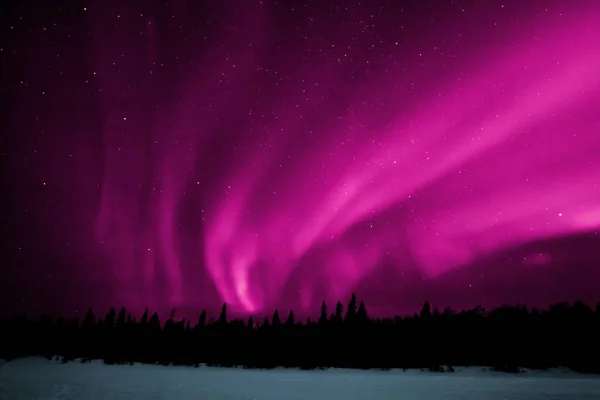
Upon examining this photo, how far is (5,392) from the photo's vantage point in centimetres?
2481

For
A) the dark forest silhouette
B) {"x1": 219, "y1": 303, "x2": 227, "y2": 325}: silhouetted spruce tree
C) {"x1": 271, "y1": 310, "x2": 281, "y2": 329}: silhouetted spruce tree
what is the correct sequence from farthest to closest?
{"x1": 219, "y1": 303, "x2": 227, "y2": 325}: silhouetted spruce tree → {"x1": 271, "y1": 310, "x2": 281, "y2": 329}: silhouetted spruce tree → the dark forest silhouette

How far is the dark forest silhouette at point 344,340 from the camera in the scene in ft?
238

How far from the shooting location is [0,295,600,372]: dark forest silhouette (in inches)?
2852

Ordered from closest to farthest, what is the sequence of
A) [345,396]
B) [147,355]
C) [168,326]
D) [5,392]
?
[5,392]
[345,396]
[147,355]
[168,326]

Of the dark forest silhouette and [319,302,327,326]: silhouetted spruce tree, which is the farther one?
[319,302,327,326]: silhouetted spruce tree

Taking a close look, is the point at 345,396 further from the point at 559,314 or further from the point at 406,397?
the point at 559,314

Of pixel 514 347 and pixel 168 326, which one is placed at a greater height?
pixel 168 326

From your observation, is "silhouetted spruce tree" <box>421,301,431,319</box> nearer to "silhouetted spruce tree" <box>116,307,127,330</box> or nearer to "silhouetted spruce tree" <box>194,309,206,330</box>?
"silhouetted spruce tree" <box>194,309,206,330</box>

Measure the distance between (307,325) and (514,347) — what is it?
43.6m

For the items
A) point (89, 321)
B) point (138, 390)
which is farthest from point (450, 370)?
point (89, 321)

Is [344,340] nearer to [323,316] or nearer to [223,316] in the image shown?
[323,316]

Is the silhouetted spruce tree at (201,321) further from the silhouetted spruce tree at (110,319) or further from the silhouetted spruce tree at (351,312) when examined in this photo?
the silhouetted spruce tree at (351,312)

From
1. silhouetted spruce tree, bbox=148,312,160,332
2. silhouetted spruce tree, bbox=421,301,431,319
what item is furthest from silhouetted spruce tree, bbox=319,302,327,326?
silhouetted spruce tree, bbox=148,312,160,332

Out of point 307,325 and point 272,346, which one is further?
point 307,325
